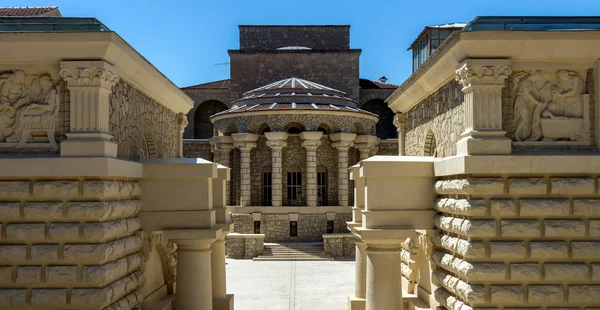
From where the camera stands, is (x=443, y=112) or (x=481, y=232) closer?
(x=481, y=232)

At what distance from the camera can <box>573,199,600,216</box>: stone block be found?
8.87 metres

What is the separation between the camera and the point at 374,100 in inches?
1732

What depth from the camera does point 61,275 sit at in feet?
28.8

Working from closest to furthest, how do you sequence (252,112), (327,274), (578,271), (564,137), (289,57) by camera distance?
(578,271)
(564,137)
(327,274)
(252,112)
(289,57)

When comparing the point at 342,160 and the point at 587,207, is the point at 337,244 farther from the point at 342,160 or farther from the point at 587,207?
the point at 587,207

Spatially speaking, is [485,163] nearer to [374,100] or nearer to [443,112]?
[443,112]

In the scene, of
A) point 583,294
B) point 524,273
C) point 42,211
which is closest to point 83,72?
point 42,211

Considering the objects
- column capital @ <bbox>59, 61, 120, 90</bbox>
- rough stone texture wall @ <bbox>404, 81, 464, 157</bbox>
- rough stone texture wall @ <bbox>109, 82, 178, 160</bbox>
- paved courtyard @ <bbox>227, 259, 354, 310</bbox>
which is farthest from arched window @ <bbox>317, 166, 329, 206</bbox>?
column capital @ <bbox>59, 61, 120, 90</bbox>

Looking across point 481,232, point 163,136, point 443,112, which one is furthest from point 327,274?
point 481,232

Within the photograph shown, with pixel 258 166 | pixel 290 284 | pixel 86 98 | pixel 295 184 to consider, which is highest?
pixel 86 98

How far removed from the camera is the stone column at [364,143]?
32406 mm

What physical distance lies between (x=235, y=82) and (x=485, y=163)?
113 feet

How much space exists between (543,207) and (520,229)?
47 centimetres

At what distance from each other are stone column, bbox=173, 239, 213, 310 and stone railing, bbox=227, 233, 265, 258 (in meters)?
17.9
